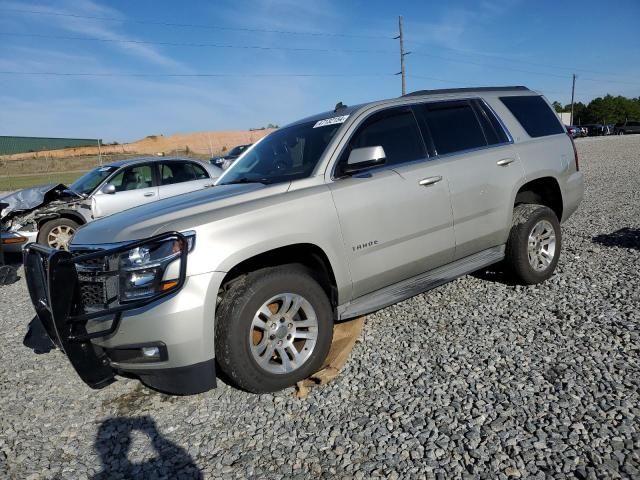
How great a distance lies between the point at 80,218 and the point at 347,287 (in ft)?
21.0

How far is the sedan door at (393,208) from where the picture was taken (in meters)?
3.33

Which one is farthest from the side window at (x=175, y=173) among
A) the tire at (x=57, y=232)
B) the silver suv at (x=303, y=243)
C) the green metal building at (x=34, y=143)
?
the green metal building at (x=34, y=143)

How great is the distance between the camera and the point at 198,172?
30.5 feet

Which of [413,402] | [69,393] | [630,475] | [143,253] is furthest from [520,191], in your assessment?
[69,393]

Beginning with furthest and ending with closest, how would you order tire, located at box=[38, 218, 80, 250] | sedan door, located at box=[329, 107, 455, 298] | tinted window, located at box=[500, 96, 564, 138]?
tire, located at box=[38, 218, 80, 250] < tinted window, located at box=[500, 96, 564, 138] < sedan door, located at box=[329, 107, 455, 298]

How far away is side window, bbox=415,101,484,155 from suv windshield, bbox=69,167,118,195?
6.48 m

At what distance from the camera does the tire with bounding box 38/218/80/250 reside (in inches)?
301

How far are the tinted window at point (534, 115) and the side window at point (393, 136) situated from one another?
4.56 feet

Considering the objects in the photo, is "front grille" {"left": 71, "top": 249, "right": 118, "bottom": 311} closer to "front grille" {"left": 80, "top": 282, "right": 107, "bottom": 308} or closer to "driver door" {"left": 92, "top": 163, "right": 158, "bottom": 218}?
"front grille" {"left": 80, "top": 282, "right": 107, "bottom": 308}

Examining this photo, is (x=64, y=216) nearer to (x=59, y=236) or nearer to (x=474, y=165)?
(x=59, y=236)

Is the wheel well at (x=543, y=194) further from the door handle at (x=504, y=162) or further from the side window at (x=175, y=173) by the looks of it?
the side window at (x=175, y=173)

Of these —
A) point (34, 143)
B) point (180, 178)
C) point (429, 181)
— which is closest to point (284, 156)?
point (429, 181)

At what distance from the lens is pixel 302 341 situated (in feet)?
10.6

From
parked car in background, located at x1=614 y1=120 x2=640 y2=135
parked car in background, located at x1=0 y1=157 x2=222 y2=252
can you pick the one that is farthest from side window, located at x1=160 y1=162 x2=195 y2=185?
parked car in background, located at x1=614 y1=120 x2=640 y2=135
